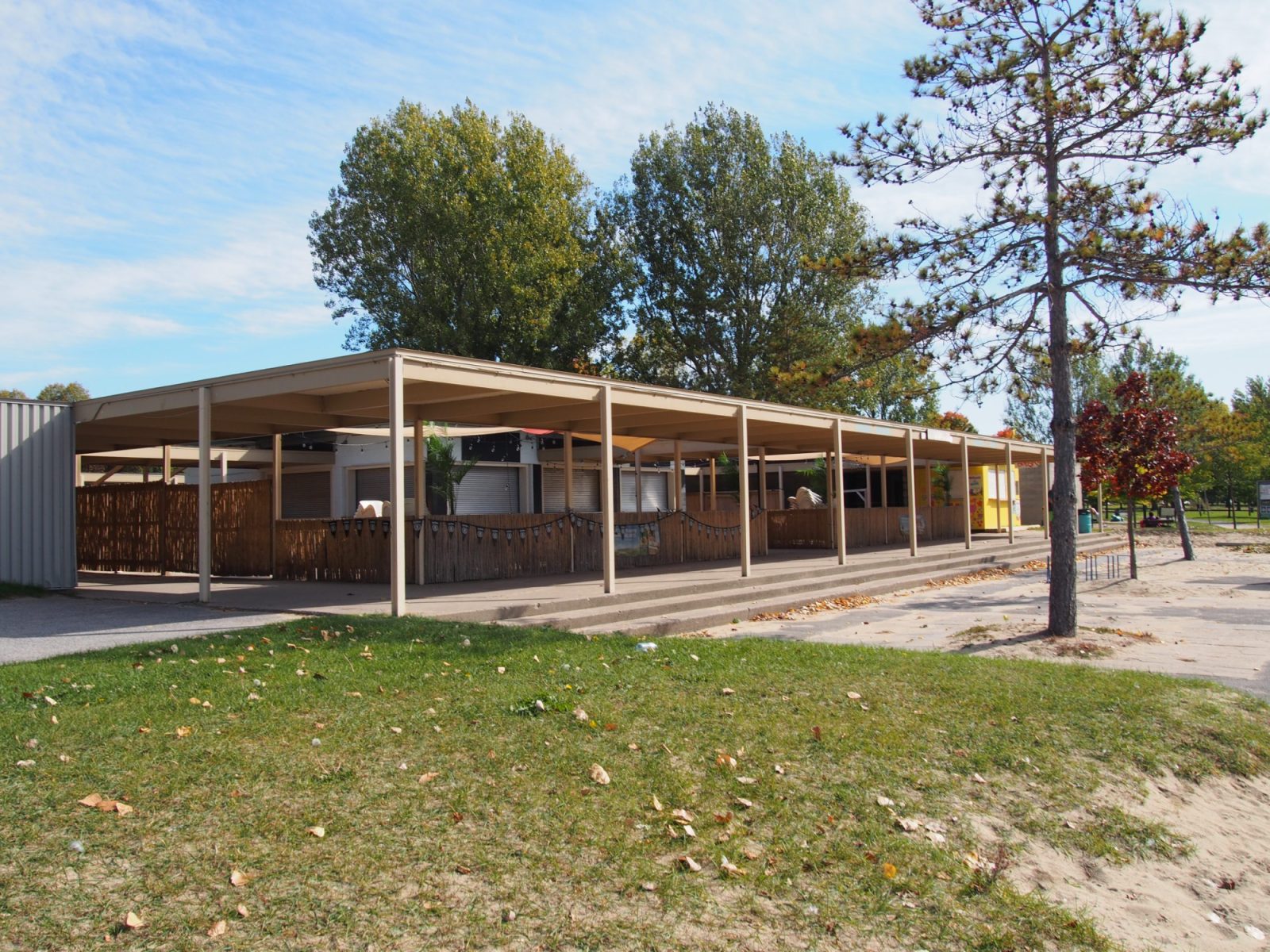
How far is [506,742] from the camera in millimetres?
5285

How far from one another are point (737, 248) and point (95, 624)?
26.1 meters

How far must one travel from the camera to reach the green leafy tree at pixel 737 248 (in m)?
32.6

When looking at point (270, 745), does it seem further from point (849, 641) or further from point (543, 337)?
point (543, 337)

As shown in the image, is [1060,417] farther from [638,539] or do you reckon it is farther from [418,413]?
[418,413]

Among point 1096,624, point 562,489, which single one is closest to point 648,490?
point 562,489

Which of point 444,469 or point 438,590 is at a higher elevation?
point 444,469

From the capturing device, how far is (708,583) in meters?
13.6

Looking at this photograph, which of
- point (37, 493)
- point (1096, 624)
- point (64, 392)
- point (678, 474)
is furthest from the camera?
point (64, 392)

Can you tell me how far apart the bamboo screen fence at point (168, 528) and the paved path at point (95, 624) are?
3548mm

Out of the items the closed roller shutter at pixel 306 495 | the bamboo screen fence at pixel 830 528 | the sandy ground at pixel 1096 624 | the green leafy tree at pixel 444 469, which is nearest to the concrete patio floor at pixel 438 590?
the sandy ground at pixel 1096 624

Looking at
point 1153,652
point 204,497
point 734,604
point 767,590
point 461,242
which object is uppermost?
point 461,242

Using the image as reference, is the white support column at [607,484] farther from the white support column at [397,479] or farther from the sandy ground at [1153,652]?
the white support column at [397,479]

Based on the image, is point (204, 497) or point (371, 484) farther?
Result: point (371, 484)

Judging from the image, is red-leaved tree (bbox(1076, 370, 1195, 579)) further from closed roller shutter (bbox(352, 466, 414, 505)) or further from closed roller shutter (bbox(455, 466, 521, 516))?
closed roller shutter (bbox(352, 466, 414, 505))
